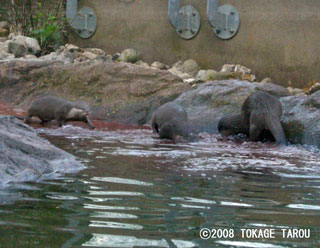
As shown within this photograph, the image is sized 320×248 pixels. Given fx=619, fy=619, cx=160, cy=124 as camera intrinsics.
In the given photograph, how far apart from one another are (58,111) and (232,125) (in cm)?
217

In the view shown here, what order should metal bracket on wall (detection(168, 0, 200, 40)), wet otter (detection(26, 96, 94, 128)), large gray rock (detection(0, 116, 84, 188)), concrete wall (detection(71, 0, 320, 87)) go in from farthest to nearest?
metal bracket on wall (detection(168, 0, 200, 40))
concrete wall (detection(71, 0, 320, 87))
wet otter (detection(26, 96, 94, 128))
large gray rock (detection(0, 116, 84, 188))

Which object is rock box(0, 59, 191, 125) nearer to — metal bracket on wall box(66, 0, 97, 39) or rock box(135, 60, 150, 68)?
rock box(135, 60, 150, 68)

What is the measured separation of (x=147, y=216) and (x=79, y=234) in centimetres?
48

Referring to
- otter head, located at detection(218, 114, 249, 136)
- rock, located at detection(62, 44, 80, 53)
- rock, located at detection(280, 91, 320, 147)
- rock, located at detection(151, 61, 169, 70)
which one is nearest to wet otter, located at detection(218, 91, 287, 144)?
otter head, located at detection(218, 114, 249, 136)

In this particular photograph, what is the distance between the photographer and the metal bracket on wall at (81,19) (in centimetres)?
1266

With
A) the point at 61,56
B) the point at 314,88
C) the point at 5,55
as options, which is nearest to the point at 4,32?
the point at 5,55

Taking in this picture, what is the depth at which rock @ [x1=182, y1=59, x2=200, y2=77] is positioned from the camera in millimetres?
11219

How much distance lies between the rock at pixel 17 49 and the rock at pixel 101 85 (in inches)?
59.3

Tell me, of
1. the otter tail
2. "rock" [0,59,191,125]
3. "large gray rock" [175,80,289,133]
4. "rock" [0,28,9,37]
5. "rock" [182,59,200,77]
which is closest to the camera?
the otter tail

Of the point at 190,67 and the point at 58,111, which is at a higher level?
the point at 190,67

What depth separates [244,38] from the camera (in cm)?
1106

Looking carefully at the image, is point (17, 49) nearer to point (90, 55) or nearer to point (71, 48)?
point (71, 48)

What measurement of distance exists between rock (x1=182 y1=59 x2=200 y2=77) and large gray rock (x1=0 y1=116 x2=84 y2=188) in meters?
6.58

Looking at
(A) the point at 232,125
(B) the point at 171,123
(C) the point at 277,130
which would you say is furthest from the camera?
(A) the point at 232,125
